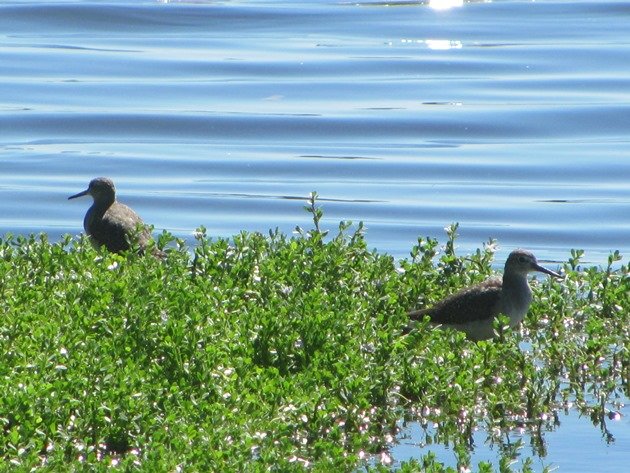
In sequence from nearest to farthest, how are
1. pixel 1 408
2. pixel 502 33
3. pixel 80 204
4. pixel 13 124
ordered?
pixel 1 408 → pixel 80 204 → pixel 13 124 → pixel 502 33

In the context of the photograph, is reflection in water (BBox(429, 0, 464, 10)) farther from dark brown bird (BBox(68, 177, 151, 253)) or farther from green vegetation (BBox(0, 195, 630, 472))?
green vegetation (BBox(0, 195, 630, 472))

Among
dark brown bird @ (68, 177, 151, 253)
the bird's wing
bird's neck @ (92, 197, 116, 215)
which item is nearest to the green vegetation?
the bird's wing

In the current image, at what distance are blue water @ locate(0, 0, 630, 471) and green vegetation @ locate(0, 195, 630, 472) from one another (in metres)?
5.19

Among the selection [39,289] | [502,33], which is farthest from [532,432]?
[502,33]

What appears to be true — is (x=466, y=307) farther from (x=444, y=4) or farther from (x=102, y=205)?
(x=444, y=4)

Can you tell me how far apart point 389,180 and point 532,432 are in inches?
464

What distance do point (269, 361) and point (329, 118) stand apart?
48.6 ft

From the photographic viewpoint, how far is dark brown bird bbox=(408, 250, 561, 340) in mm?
10930

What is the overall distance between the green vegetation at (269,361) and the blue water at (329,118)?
5.19 meters

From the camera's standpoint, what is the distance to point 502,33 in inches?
1257

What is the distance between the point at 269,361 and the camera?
945 cm

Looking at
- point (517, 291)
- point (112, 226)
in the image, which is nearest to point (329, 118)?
point (112, 226)

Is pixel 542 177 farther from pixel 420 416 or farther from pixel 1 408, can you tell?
pixel 1 408

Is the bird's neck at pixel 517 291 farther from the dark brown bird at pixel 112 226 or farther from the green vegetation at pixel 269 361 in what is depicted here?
the dark brown bird at pixel 112 226
